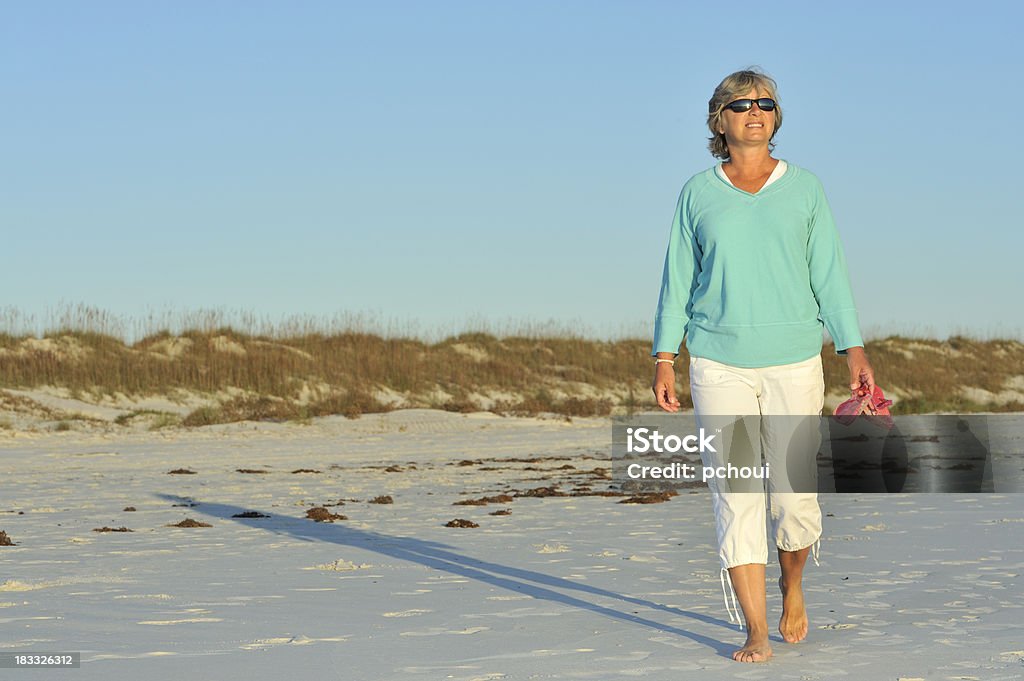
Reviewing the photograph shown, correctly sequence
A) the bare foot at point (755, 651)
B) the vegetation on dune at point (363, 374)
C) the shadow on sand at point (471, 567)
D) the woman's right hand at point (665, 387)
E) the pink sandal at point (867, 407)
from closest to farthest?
the bare foot at point (755, 651) < the pink sandal at point (867, 407) < the woman's right hand at point (665, 387) < the shadow on sand at point (471, 567) < the vegetation on dune at point (363, 374)

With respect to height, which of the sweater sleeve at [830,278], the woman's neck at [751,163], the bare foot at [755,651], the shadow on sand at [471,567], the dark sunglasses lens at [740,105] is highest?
the dark sunglasses lens at [740,105]

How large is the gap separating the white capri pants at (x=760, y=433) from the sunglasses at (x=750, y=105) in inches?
30.1

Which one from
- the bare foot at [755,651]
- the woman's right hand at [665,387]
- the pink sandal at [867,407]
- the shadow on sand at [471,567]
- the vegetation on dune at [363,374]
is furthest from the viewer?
the vegetation on dune at [363,374]

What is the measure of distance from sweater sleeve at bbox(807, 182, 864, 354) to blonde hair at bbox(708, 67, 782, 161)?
0.29 meters

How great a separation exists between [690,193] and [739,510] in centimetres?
98

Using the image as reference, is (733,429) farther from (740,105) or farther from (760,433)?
(740,105)

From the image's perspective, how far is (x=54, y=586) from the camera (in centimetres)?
506

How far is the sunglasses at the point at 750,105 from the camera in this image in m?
3.70

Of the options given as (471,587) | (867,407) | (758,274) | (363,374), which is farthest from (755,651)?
(363,374)

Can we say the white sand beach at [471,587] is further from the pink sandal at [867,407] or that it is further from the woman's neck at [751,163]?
the woman's neck at [751,163]

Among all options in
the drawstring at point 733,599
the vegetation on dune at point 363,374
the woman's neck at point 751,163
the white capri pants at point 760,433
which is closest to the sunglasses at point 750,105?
the woman's neck at point 751,163

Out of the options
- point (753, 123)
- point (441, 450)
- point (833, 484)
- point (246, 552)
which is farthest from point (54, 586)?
point (441, 450)

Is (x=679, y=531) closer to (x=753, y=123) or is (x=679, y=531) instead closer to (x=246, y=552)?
(x=246, y=552)

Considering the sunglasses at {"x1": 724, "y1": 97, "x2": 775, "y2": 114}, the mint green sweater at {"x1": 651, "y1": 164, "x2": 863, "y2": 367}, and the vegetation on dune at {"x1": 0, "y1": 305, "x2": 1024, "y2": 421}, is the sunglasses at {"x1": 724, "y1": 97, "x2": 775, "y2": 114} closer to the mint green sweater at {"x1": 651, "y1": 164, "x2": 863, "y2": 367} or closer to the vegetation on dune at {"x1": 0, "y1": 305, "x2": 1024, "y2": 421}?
the mint green sweater at {"x1": 651, "y1": 164, "x2": 863, "y2": 367}
